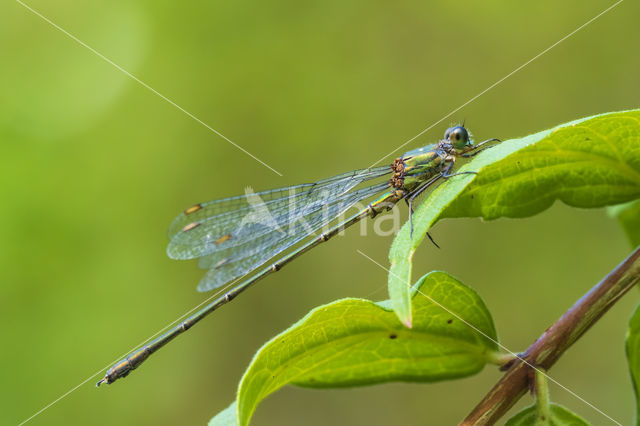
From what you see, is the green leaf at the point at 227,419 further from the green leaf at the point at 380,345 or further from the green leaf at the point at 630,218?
the green leaf at the point at 630,218

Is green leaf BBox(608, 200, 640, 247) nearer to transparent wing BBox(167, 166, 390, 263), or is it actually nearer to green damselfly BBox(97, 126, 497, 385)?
green damselfly BBox(97, 126, 497, 385)

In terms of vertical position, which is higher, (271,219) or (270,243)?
(271,219)

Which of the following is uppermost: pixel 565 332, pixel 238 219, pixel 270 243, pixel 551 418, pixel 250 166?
pixel 250 166

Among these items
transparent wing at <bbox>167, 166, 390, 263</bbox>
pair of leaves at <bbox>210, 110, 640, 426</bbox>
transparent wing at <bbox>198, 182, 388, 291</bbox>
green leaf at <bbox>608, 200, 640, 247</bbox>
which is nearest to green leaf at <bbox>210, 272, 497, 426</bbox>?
pair of leaves at <bbox>210, 110, 640, 426</bbox>

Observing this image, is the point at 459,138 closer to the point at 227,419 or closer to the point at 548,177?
the point at 548,177

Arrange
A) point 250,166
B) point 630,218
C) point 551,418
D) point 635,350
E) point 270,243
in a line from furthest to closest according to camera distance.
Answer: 1. point 250,166
2. point 270,243
3. point 630,218
4. point 635,350
5. point 551,418

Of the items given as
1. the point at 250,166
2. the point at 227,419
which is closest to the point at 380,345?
the point at 227,419

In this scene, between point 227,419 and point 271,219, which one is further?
point 271,219

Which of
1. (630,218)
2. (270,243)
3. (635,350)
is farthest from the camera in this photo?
(270,243)
